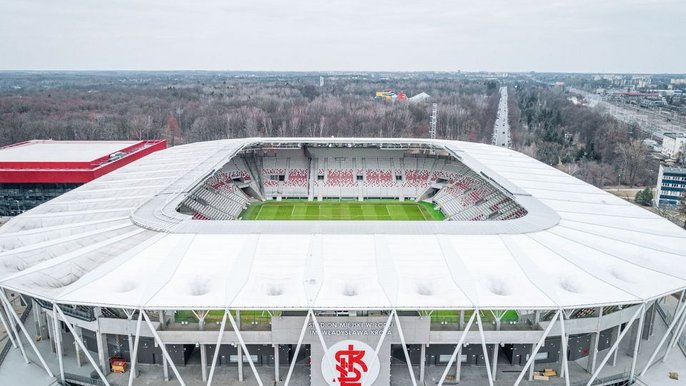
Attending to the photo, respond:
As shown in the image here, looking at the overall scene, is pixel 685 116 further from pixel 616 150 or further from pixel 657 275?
pixel 657 275

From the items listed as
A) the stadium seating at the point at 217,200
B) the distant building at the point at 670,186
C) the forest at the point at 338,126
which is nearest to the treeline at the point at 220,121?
the forest at the point at 338,126

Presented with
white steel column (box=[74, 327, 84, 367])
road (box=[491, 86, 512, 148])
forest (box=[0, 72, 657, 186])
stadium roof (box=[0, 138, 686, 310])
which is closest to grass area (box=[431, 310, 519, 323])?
stadium roof (box=[0, 138, 686, 310])

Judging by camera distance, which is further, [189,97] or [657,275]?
[189,97]

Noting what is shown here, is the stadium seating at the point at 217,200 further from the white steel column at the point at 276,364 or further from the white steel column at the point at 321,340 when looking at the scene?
the white steel column at the point at 321,340

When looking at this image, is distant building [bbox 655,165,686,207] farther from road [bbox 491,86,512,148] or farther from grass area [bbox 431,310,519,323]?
grass area [bbox 431,310,519,323]

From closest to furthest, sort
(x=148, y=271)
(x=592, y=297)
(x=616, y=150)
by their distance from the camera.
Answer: (x=592, y=297)
(x=148, y=271)
(x=616, y=150)

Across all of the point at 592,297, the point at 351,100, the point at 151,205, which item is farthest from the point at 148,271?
the point at 351,100

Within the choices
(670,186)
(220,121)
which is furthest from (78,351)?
(220,121)
